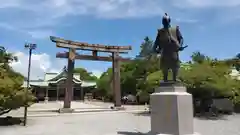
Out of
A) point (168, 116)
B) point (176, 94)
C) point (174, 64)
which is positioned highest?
point (174, 64)

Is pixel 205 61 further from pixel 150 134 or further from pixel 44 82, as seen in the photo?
pixel 44 82

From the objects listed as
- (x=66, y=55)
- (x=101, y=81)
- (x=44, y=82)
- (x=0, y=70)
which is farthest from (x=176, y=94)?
(x=44, y=82)

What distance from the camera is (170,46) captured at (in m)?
9.54

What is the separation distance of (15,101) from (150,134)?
9271 millimetres

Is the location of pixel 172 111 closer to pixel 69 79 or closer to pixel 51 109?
pixel 69 79

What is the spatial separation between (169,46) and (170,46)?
1.5 inches

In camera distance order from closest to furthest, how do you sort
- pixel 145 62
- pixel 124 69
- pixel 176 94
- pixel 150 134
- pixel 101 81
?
1. pixel 176 94
2. pixel 150 134
3. pixel 145 62
4. pixel 124 69
5. pixel 101 81

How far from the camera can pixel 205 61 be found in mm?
21969

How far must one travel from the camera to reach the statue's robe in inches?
374

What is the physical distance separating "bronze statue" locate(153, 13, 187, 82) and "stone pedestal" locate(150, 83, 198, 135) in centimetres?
73

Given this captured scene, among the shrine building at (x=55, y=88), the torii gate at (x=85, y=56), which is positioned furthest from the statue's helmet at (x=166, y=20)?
the shrine building at (x=55, y=88)

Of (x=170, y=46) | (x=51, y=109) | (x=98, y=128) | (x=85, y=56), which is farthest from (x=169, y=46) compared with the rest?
(x=51, y=109)

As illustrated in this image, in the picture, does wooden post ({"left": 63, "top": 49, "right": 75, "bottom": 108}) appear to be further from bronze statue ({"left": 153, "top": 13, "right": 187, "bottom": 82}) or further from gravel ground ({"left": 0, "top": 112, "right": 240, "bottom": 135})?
bronze statue ({"left": 153, "top": 13, "right": 187, "bottom": 82})

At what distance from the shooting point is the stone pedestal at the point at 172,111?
8465 mm
